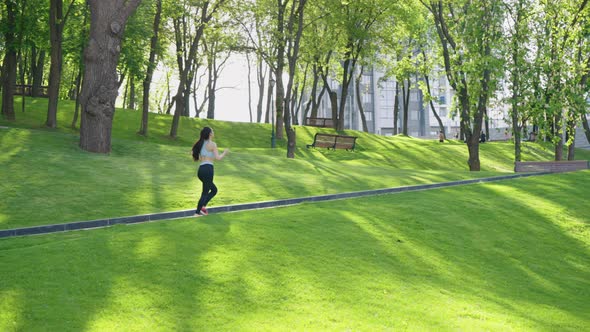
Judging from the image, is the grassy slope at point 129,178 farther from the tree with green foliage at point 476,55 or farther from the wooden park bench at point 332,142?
the tree with green foliage at point 476,55

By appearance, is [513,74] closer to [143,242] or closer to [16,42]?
[143,242]

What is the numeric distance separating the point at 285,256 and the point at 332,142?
27234 millimetres

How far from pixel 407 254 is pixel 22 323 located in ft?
22.2

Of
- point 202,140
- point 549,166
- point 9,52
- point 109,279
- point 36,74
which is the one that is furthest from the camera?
point 36,74

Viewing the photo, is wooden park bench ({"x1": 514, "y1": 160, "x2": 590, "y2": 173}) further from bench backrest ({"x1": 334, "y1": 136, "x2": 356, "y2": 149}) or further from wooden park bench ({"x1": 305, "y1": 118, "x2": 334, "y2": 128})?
wooden park bench ({"x1": 305, "y1": 118, "x2": 334, "y2": 128})

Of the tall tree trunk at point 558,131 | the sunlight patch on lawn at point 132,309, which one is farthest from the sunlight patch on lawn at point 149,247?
the tall tree trunk at point 558,131

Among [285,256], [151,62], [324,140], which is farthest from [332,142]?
[285,256]

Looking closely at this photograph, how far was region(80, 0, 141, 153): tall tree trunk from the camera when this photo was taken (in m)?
21.4

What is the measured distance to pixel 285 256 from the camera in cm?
956

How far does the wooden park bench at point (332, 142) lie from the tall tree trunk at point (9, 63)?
58.2 feet

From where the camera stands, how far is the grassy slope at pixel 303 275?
23.5 feet

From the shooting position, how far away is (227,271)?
8.56m

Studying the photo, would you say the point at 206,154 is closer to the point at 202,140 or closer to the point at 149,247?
the point at 202,140

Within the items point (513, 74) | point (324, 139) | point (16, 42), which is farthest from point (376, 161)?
point (16, 42)
